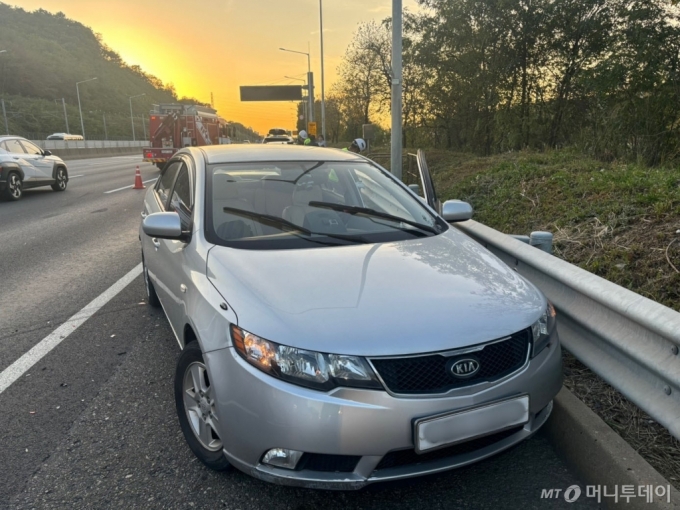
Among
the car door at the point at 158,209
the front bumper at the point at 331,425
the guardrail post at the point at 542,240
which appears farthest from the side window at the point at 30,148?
the front bumper at the point at 331,425

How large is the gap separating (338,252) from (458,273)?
0.68 metres

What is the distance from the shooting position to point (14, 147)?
44.6 ft

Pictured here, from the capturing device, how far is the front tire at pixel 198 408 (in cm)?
251

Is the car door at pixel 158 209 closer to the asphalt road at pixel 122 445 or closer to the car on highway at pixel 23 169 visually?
the asphalt road at pixel 122 445

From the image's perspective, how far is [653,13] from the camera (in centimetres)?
1091

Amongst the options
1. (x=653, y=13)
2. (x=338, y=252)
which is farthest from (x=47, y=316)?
(x=653, y=13)

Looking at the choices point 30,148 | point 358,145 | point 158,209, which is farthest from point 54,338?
point 30,148

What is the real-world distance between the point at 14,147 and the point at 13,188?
127cm

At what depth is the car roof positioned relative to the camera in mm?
3834

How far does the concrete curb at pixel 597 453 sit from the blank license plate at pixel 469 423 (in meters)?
0.43

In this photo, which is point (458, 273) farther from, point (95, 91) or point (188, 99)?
point (188, 99)

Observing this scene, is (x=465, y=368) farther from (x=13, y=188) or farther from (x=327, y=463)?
(x=13, y=188)

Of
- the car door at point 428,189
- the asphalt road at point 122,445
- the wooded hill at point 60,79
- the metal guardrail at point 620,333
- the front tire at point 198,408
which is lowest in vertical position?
the asphalt road at point 122,445

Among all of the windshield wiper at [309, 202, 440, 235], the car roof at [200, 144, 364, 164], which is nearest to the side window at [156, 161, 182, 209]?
the car roof at [200, 144, 364, 164]
